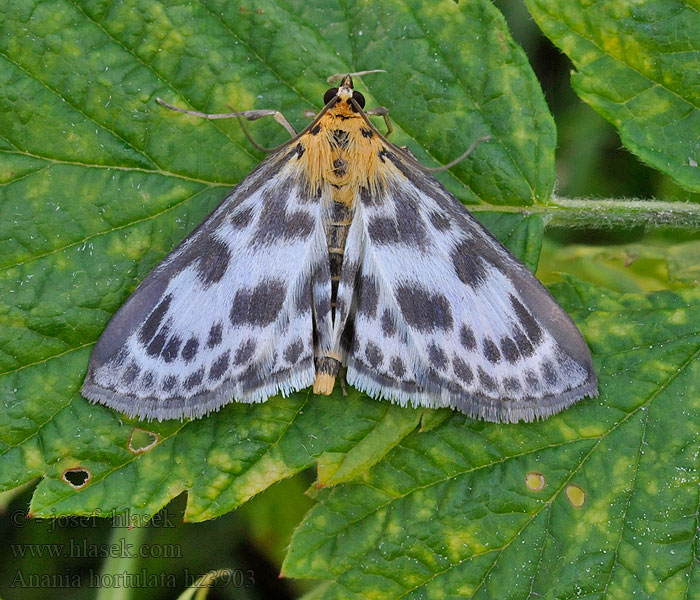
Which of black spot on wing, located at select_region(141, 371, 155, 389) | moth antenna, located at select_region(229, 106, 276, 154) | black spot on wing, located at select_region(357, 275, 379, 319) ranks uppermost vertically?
moth antenna, located at select_region(229, 106, 276, 154)

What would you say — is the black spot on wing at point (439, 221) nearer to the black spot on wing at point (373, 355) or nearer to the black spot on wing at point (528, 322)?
the black spot on wing at point (528, 322)

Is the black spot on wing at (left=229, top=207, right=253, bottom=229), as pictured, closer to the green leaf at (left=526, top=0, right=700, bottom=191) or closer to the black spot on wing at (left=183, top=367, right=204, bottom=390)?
the black spot on wing at (left=183, top=367, right=204, bottom=390)

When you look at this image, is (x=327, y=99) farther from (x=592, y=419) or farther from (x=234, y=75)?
(x=592, y=419)

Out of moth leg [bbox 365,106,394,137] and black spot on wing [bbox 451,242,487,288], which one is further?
moth leg [bbox 365,106,394,137]

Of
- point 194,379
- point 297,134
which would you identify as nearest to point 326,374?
point 194,379

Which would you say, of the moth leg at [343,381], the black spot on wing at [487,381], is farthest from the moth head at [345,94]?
the black spot on wing at [487,381]

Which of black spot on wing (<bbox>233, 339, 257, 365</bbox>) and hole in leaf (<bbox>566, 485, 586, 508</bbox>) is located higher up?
black spot on wing (<bbox>233, 339, 257, 365</bbox>)

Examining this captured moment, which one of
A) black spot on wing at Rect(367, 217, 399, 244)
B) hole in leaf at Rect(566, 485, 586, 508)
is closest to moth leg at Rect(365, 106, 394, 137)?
black spot on wing at Rect(367, 217, 399, 244)

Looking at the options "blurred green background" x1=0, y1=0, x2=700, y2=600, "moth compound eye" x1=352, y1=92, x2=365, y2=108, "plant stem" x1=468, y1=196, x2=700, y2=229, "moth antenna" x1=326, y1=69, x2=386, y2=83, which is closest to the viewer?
"moth compound eye" x1=352, y1=92, x2=365, y2=108
